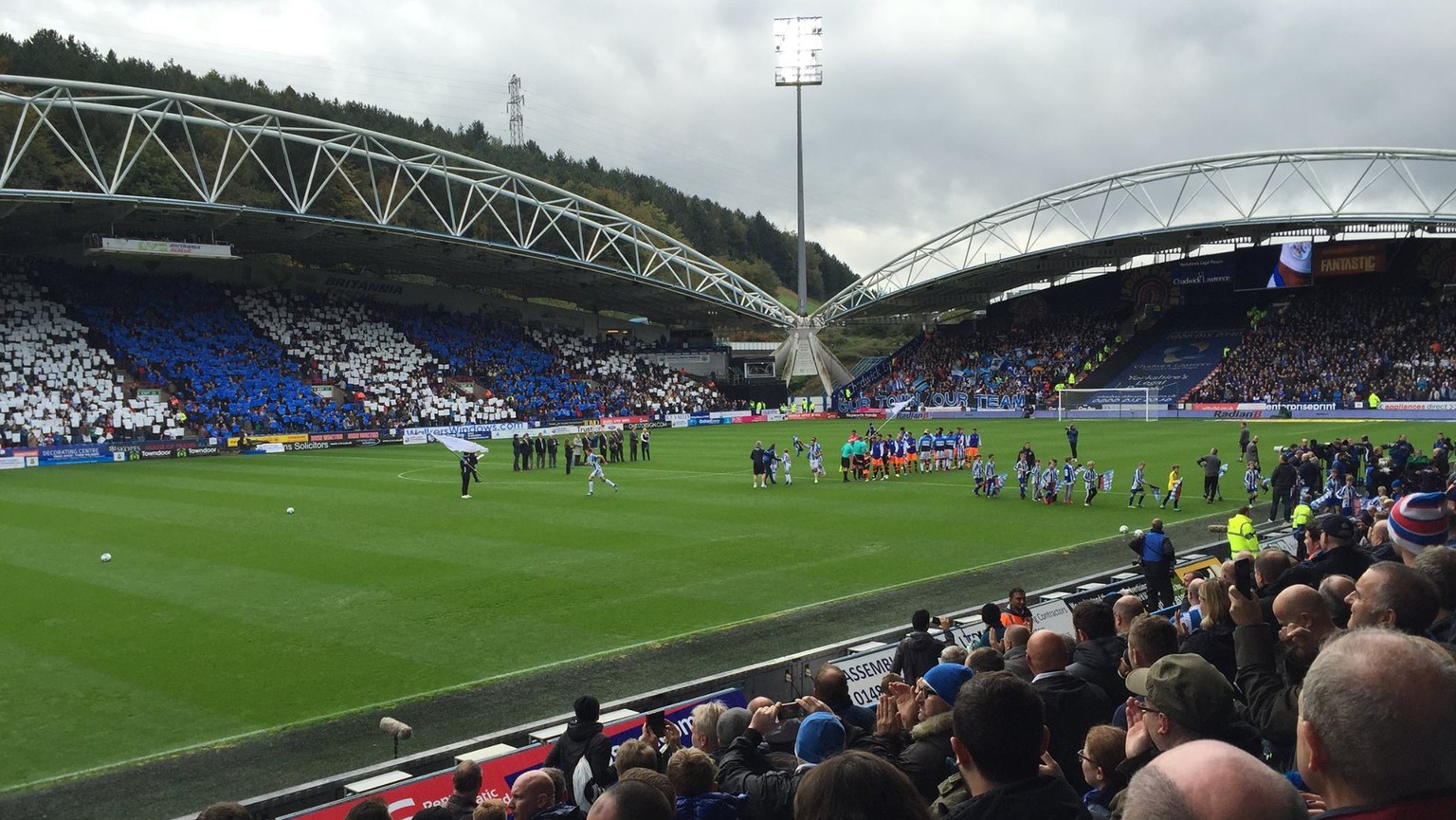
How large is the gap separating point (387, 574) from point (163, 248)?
3925 cm

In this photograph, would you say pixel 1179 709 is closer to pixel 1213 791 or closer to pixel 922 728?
pixel 922 728

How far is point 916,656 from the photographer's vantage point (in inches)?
306

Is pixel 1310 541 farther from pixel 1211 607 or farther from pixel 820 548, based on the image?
pixel 820 548

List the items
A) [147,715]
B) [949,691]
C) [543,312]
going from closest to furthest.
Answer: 1. [949,691]
2. [147,715]
3. [543,312]

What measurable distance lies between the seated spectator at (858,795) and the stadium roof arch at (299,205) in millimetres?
42181

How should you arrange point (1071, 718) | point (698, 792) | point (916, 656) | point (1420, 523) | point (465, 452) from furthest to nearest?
point (465, 452), point (916, 656), point (1420, 523), point (1071, 718), point (698, 792)

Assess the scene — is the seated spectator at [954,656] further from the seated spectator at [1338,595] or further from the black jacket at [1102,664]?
the seated spectator at [1338,595]

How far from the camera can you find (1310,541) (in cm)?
981

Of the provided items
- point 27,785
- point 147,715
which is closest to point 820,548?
point 147,715

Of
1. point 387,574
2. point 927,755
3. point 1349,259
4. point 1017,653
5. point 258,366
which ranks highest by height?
point 1349,259

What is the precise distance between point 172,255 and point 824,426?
113ft

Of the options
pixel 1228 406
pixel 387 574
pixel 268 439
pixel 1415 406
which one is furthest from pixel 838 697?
pixel 1228 406

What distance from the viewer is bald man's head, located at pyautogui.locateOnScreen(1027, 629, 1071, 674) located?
5.26 metres

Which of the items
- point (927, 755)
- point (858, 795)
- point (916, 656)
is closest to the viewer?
point (858, 795)
